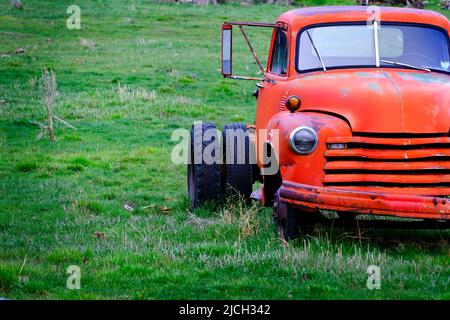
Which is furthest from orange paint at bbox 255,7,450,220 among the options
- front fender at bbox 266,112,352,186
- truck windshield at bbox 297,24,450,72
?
truck windshield at bbox 297,24,450,72

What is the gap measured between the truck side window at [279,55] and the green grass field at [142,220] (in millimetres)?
1636

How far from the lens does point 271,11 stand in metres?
50.3

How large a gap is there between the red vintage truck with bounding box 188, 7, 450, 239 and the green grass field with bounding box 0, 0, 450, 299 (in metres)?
0.49

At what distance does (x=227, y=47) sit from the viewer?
32.9ft

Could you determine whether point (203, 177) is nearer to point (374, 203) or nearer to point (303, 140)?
point (303, 140)

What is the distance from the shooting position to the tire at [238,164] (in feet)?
35.7

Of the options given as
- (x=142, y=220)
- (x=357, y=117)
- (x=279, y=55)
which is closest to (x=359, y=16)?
(x=279, y=55)

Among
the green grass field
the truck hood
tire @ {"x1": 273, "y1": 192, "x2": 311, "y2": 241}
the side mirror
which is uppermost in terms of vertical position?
the side mirror

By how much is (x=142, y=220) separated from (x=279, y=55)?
2420 millimetres

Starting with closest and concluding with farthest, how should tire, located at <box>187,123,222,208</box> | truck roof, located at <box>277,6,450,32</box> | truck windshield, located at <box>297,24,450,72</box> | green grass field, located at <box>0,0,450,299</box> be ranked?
green grass field, located at <box>0,0,450,299</box>
truck windshield, located at <box>297,24,450,72</box>
truck roof, located at <box>277,6,450,32</box>
tire, located at <box>187,123,222,208</box>

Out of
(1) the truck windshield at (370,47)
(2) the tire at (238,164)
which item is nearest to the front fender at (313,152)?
(1) the truck windshield at (370,47)

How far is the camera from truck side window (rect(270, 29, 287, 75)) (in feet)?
34.2

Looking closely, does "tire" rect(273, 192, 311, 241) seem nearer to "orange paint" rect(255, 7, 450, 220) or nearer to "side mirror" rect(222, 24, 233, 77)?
"orange paint" rect(255, 7, 450, 220)
